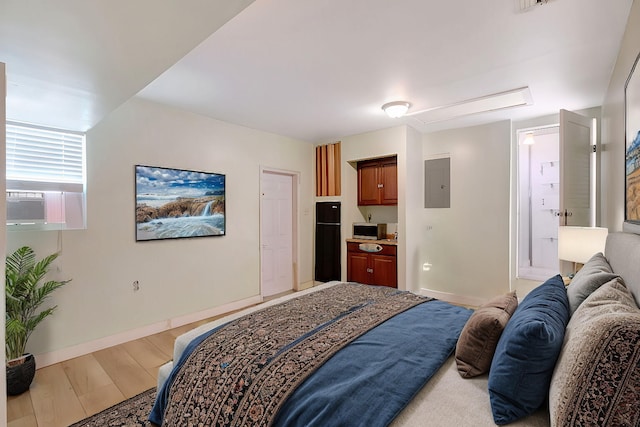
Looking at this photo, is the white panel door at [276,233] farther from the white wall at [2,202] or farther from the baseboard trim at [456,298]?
the white wall at [2,202]

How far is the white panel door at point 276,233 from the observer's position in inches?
187

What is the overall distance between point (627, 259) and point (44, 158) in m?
4.25

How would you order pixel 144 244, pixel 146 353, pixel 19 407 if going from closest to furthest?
pixel 19 407
pixel 146 353
pixel 144 244

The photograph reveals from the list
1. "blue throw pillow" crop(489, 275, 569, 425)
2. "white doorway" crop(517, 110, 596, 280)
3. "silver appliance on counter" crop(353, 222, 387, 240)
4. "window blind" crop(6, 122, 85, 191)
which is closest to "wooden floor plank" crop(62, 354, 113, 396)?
"window blind" crop(6, 122, 85, 191)

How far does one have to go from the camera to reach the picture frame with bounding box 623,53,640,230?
60.3 inches

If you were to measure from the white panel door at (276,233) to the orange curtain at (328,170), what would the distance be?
1.73ft

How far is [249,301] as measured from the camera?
171 inches

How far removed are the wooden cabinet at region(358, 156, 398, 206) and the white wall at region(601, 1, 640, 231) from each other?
226 cm

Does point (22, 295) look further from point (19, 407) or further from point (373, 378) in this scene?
point (373, 378)

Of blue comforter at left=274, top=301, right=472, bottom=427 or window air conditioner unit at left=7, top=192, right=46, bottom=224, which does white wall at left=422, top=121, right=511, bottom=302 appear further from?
window air conditioner unit at left=7, top=192, right=46, bottom=224

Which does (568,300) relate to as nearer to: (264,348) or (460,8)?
(264,348)

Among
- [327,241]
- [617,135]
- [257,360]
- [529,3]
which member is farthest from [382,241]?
[257,360]

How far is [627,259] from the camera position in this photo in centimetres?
135

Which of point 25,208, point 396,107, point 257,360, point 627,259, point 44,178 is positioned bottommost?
point 257,360
